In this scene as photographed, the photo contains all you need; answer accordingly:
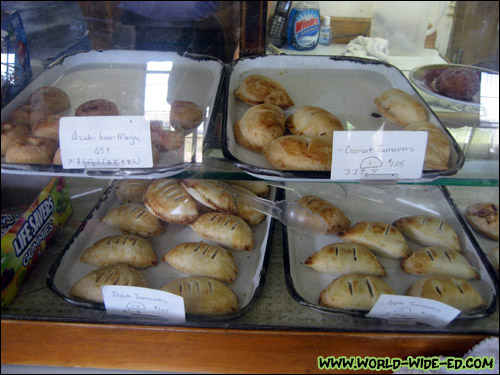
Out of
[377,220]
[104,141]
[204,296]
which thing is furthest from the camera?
[377,220]

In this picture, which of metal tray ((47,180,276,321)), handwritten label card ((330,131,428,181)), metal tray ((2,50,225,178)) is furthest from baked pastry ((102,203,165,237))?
handwritten label card ((330,131,428,181))

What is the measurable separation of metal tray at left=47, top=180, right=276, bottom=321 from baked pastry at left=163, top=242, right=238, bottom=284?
0.02m

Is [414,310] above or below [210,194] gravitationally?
below

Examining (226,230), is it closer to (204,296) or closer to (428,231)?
(204,296)

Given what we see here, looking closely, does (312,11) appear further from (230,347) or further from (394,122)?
(230,347)

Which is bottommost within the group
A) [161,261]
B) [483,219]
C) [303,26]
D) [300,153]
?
[161,261]

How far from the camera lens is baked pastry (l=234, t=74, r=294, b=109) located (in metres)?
0.96

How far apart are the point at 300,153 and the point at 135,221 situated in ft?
1.43

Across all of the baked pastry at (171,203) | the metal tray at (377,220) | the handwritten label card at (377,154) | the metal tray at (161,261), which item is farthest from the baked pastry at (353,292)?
the baked pastry at (171,203)

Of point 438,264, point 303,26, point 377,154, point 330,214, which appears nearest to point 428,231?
point 438,264

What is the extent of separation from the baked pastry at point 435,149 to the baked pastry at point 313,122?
15cm

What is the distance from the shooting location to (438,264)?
89 centimetres

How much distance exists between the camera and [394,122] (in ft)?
2.79

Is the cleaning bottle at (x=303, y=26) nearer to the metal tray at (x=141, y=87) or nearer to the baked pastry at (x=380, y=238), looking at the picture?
the metal tray at (x=141, y=87)
